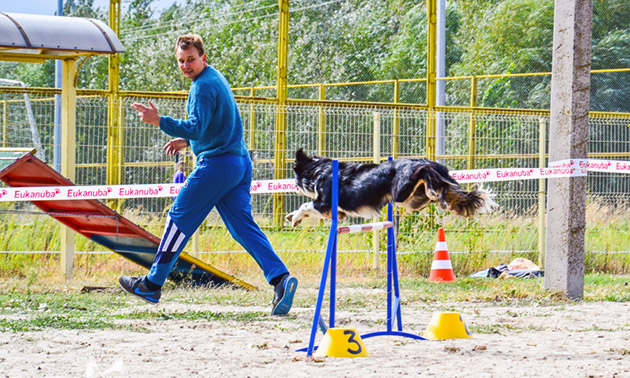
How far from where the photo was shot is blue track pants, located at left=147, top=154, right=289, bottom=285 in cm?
633

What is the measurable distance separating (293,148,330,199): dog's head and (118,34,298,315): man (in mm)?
404

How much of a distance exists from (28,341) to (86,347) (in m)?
0.50

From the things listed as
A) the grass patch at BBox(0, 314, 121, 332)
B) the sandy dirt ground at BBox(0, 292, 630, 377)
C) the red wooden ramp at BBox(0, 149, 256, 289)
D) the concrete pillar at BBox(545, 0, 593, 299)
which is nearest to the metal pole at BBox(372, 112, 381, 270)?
the red wooden ramp at BBox(0, 149, 256, 289)

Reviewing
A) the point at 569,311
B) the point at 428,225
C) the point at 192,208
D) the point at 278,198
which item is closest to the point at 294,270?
the point at 278,198

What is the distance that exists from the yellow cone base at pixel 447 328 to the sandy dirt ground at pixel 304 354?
55 millimetres

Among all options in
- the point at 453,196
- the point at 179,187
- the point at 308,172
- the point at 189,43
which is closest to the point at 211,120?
the point at 189,43

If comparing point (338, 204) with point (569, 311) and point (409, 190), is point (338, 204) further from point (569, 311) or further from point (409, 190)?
point (569, 311)

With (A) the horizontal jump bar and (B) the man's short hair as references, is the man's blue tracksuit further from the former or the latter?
(A) the horizontal jump bar

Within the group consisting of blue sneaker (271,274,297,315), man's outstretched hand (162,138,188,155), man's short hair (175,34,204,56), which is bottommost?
blue sneaker (271,274,297,315)

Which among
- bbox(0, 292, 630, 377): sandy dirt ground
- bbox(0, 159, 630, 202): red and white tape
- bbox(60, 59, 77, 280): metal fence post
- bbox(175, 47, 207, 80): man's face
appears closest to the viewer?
bbox(0, 292, 630, 377): sandy dirt ground

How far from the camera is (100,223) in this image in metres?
9.33

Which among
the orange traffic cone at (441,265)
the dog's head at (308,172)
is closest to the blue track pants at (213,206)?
the dog's head at (308,172)

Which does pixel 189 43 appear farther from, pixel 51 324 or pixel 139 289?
pixel 51 324

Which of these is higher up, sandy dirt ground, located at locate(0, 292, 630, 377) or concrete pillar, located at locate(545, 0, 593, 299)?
concrete pillar, located at locate(545, 0, 593, 299)
